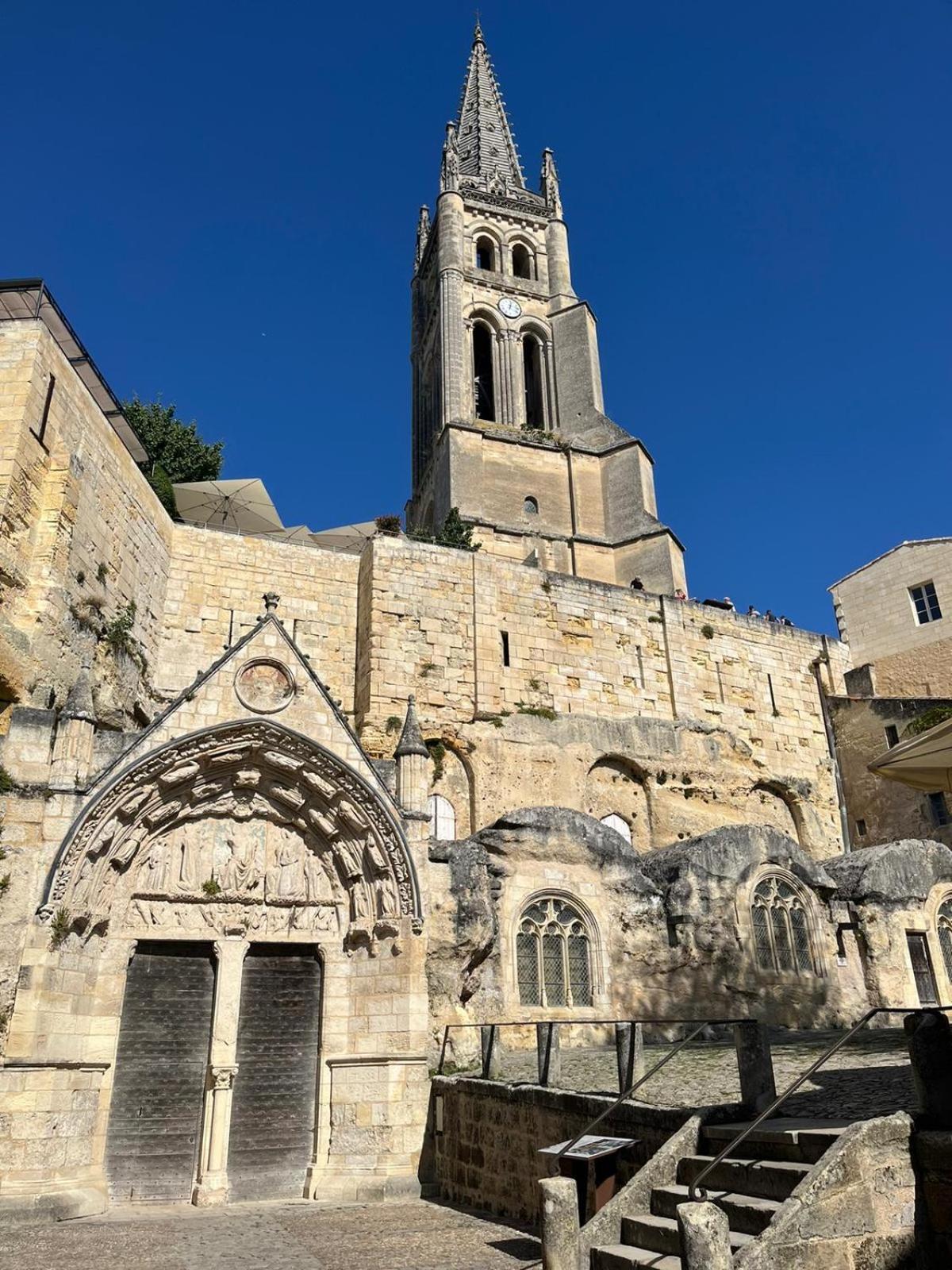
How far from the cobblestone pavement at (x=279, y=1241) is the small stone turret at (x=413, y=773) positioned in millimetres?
4654

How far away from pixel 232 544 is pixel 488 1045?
13.1m

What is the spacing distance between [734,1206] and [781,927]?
10648 mm

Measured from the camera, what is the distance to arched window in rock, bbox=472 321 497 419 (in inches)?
1709

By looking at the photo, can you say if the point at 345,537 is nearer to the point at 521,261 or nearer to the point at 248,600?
the point at 248,600

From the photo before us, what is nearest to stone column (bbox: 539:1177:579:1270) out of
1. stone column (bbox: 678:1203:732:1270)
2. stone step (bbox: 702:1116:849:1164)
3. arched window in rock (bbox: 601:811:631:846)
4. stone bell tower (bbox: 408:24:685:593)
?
stone step (bbox: 702:1116:849:1164)

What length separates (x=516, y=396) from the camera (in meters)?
40.8

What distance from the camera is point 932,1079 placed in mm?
6328

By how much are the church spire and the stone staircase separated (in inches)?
1879

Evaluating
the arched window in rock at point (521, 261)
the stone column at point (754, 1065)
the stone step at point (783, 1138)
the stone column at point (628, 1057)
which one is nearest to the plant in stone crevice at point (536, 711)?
the stone column at point (628, 1057)

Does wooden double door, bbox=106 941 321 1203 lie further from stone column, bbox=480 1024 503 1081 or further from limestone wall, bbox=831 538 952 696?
limestone wall, bbox=831 538 952 696

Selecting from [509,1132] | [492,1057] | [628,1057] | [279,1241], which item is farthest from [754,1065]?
[279,1241]

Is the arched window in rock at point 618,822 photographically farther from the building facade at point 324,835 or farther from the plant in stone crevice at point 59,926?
the plant in stone crevice at point 59,926

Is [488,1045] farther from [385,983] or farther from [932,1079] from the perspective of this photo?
[932,1079]

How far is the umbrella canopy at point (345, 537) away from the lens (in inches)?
1001
